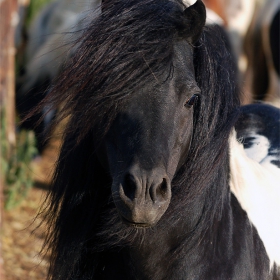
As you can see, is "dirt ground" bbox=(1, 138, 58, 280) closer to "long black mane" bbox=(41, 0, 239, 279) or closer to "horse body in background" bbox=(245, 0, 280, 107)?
"long black mane" bbox=(41, 0, 239, 279)

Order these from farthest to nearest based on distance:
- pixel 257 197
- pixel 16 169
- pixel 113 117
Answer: pixel 16 169, pixel 257 197, pixel 113 117

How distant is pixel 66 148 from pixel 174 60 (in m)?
0.52

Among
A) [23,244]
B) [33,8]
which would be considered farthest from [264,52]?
[23,244]

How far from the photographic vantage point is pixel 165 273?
221cm

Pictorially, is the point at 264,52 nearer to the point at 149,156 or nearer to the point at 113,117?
the point at 113,117

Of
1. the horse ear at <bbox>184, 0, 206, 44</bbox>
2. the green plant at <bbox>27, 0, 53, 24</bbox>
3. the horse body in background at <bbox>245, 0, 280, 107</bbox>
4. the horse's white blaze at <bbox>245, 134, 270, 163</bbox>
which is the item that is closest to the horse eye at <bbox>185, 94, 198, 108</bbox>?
the horse ear at <bbox>184, 0, 206, 44</bbox>

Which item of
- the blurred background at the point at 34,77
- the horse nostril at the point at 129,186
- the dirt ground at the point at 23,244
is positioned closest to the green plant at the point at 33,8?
the blurred background at the point at 34,77

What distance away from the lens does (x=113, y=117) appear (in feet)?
6.63

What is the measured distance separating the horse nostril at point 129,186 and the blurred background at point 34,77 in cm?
85

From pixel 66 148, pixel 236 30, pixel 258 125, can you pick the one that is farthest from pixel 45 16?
pixel 66 148

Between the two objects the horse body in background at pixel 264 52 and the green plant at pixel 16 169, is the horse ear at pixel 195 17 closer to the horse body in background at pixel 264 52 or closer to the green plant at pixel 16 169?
the green plant at pixel 16 169

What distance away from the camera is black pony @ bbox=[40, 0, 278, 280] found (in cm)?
196

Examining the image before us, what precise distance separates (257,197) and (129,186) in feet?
2.67

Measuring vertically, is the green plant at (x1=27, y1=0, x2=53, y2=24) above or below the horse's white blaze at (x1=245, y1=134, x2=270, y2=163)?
above
